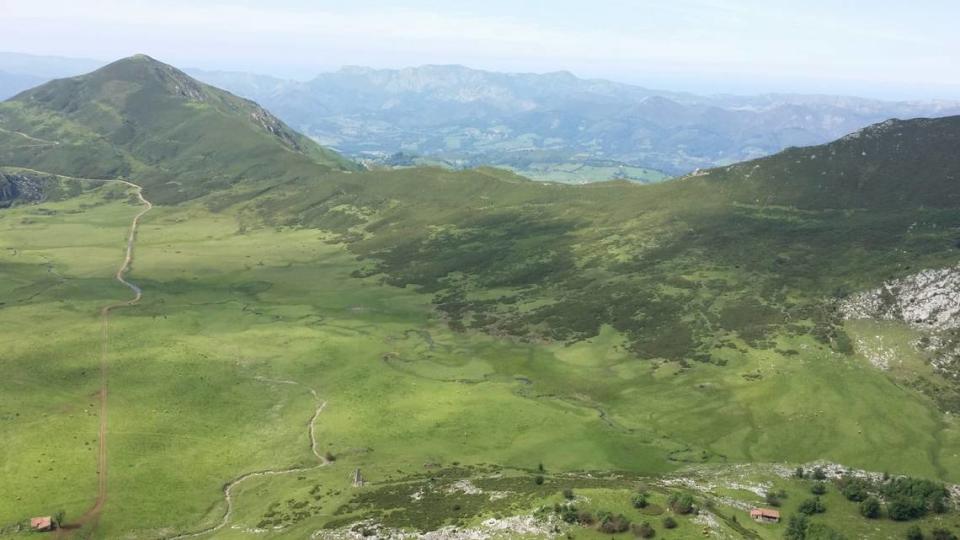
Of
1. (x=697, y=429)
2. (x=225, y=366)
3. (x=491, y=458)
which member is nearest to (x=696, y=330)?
(x=697, y=429)

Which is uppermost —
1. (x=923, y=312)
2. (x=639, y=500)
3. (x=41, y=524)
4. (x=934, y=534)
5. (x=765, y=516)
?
(x=923, y=312)

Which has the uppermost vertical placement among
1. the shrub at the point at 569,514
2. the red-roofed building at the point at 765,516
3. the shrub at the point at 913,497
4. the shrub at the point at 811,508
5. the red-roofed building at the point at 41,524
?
the shrub at the point at 569,514

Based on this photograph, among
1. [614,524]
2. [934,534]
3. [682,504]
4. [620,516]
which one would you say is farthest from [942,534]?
[614,524]

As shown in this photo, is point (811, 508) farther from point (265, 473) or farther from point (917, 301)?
point (917, 301)

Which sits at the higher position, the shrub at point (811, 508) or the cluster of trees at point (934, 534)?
the cluster of trees at point (934, 534)

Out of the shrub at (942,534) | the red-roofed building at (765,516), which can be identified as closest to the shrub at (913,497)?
the shrub at (942,534)

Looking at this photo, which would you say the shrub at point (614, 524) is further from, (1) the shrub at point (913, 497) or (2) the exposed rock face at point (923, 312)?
(2) the exposed rock face at point (923, 312)
